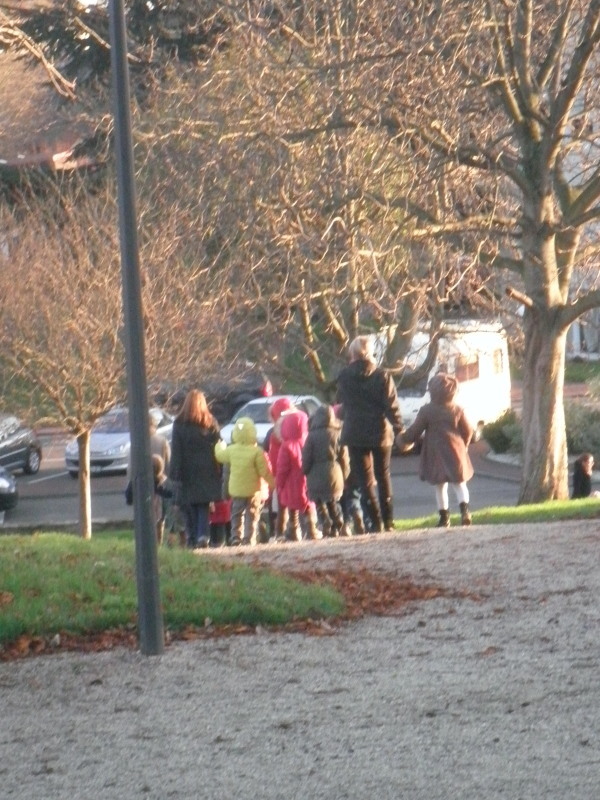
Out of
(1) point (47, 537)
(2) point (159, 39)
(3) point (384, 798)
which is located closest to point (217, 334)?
(2) point (159, 39)

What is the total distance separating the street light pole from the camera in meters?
7.27

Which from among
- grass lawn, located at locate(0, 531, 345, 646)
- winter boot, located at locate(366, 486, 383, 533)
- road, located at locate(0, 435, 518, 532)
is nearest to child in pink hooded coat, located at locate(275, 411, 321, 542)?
winter boot, located at locate(366, 486, 383, 533)

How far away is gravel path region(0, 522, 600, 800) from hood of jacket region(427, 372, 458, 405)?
183 inches

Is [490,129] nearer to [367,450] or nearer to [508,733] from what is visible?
[367,450]

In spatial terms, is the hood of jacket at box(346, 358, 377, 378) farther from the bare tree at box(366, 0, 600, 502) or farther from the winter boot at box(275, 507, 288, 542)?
the bare tree at box(366, 0, 600, 502)

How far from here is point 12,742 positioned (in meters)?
5.97

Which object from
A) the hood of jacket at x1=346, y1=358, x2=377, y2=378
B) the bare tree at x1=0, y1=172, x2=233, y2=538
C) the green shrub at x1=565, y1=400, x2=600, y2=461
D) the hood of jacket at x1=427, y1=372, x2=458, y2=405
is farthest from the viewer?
the green shrub at x1=565, y1=400, x2=600, y2=461

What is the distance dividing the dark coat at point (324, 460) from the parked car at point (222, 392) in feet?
24.4

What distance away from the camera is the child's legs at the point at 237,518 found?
1436 centimetres

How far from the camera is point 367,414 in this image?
41.8 feet

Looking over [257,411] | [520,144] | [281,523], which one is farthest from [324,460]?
[257,411]

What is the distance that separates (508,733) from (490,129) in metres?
11.9

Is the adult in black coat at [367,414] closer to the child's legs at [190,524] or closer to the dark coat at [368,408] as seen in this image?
the dark coat at [368,408]

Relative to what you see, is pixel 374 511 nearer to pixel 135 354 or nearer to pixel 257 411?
pixel 135 354
